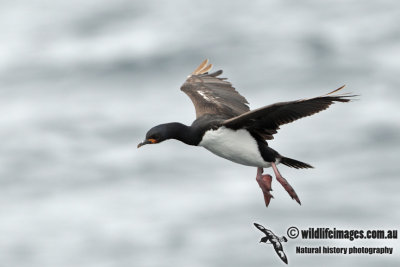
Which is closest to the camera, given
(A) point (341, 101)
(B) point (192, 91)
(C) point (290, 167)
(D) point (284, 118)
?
(A) point (341, 101)

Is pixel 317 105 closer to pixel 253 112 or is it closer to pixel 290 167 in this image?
pixel 253 112

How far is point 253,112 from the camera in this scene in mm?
19016

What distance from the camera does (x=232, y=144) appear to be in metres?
20.2

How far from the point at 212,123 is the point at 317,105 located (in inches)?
107

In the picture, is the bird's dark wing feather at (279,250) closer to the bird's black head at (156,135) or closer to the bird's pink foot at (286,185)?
the bird's pink foot at (286,185)

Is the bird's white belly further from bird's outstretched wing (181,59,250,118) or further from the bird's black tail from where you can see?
bird's outstretched wing (181,59,250,118)

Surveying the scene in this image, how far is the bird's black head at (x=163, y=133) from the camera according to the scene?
65.3 feet

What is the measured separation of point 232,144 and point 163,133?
1.52 m

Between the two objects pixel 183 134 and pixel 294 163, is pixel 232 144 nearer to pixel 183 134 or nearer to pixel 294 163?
pixel 183 134

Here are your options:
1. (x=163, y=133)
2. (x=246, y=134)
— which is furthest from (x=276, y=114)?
(x=163, y=133)

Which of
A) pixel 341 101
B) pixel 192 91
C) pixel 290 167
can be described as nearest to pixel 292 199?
pixel 290 167

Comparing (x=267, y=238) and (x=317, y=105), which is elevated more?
(x=317, y=105)

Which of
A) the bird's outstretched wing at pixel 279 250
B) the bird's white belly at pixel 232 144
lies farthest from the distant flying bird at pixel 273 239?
the bird's white belly at pixel 232 144

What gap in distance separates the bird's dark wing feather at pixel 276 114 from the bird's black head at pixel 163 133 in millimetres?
1004
